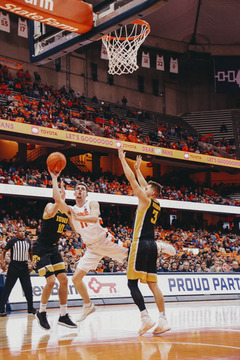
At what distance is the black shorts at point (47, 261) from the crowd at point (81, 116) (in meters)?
16.4

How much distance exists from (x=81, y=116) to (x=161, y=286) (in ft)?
49.1

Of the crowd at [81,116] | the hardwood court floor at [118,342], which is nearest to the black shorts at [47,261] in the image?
the hardwood court floor at [118,342]

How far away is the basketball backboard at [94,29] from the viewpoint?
806cm

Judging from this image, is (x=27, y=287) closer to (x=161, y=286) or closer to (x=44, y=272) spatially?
(x=44, y=272)

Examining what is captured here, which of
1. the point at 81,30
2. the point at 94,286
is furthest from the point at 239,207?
the point at 81,30

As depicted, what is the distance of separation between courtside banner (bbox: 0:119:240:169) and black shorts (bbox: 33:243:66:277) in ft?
50.9

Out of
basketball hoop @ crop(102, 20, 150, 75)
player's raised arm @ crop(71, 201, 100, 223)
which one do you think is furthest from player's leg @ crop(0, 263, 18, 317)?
basketball hoop @ crop(102, 20, 150, 75)

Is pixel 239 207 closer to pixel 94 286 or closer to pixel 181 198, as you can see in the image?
pixel 181 198

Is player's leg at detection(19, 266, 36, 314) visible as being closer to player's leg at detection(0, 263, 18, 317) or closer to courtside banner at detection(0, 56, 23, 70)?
player's leg at detection(0, 263, 18, 317)

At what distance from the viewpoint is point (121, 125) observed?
30562 millimetres

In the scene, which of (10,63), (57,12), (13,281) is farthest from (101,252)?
(10,63)

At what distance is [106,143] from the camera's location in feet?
87.3

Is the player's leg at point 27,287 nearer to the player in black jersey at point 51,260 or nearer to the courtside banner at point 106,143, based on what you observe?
the player in black jersey at point 51,260

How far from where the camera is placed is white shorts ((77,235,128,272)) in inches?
311
